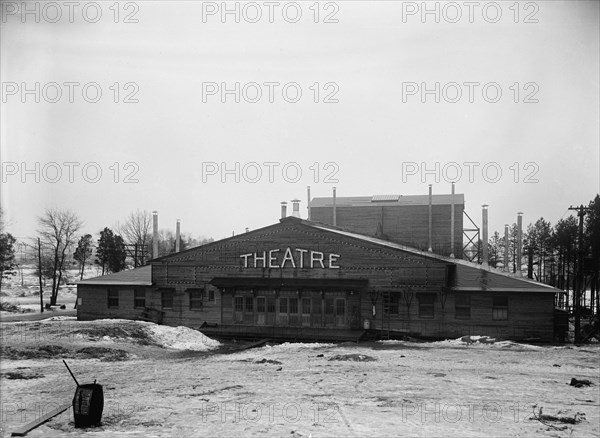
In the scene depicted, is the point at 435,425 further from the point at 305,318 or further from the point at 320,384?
the point at 305,318

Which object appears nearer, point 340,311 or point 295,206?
point 340,311

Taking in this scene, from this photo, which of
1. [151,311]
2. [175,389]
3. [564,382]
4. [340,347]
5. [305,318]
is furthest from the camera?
[151,311]

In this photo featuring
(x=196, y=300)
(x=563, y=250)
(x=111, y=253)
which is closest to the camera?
(x=196, y=300)

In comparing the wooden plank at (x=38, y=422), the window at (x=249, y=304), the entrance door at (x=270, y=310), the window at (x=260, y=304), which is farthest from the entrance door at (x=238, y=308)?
the wooden plank at (x=38, y=422)

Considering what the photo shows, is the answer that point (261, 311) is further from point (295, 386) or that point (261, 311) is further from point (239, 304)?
point (295, 386)

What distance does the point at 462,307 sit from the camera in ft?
97.2

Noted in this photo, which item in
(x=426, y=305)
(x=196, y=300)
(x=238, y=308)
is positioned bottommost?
(x=238, y=308)

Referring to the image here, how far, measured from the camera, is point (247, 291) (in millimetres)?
32250

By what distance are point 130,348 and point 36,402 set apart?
385 inches

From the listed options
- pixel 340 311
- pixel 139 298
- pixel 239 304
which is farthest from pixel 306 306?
pixel 139 298

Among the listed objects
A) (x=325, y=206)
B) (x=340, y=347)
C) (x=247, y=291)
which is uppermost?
(x=325, y=206)

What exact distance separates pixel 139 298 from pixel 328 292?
1337cm

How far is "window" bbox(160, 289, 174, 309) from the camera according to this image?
34344 millimetres

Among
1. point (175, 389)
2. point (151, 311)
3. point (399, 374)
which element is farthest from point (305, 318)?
point (175, 389)
